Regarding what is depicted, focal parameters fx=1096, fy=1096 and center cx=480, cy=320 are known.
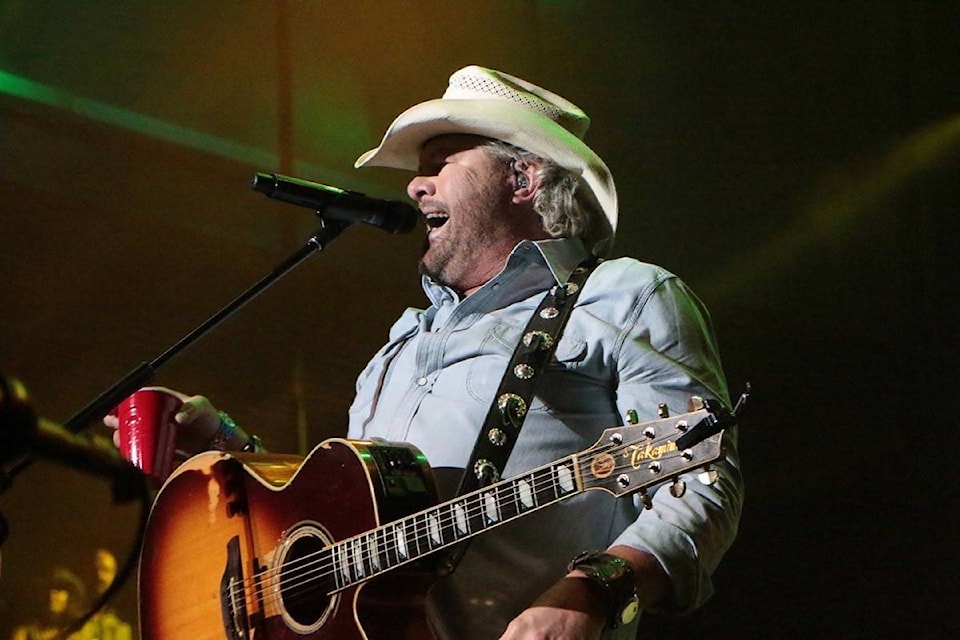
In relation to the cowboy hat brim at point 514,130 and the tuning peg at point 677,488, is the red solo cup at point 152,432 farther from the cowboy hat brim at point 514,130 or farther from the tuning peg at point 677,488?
the tuning peg at point 677,488

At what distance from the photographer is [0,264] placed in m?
3.41

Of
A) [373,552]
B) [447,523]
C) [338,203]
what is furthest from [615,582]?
[338,203]

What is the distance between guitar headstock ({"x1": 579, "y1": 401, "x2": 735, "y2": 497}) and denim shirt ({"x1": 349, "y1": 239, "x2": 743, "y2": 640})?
0.16 m

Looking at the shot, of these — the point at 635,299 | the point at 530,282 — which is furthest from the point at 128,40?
the point at 635,299

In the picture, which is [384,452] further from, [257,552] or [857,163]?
[857,163]

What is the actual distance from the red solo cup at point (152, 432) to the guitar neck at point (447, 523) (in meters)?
0.72

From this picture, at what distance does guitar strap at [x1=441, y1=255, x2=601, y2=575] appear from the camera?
5.61ft

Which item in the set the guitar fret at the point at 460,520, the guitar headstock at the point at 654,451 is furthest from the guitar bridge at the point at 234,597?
the guitar headstock at the point at 654,451

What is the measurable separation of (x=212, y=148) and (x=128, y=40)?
443mm

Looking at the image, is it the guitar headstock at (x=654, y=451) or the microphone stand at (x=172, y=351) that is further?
the microphone stand at (x=172, y=351)

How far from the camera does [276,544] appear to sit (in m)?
1.78

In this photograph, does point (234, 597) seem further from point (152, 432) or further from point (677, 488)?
point (677, 488)

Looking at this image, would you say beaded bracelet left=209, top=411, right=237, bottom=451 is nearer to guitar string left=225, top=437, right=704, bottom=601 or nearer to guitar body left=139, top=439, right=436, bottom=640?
guitar body left=139, top=439, right=436, bottom=640

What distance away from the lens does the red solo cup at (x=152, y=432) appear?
2240mm
